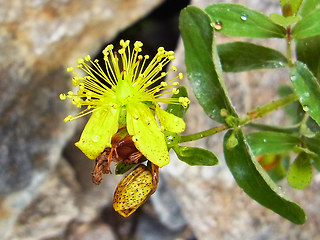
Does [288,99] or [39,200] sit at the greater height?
[288,99]

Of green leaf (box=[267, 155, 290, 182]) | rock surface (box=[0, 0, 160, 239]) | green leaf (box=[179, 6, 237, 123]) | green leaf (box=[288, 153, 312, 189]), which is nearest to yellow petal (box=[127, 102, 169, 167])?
green leaf (box=[179, 6, 237, 123])

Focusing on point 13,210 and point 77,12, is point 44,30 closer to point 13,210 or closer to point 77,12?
point 77,12

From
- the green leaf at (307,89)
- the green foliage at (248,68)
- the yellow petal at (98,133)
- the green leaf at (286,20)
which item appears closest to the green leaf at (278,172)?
the green foliage at (248,68)

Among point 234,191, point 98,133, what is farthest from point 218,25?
point 234,191

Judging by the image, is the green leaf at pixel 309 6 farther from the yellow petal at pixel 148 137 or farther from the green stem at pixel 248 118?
the yellow petal at pixel 148 137

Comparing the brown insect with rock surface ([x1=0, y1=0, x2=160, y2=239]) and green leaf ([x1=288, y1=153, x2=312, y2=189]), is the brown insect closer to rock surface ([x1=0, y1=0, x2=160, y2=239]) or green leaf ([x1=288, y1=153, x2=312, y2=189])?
green leaf ([x1=288, y1=153, x2=312, y2=189])

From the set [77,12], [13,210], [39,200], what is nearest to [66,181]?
[39,200]
